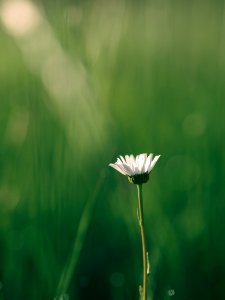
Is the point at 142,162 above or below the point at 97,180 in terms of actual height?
below

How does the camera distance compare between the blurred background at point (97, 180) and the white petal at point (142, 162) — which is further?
the blurred background at point (97, 180)

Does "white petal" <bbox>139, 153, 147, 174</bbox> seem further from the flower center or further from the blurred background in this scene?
the blurred background

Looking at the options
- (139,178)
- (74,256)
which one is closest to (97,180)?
(74,256)

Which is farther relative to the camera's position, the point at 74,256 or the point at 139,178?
the point at 74,256

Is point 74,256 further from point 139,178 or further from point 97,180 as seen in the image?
point 97,180

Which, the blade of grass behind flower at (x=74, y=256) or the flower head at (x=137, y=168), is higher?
the flower head at (x=137, y=168)

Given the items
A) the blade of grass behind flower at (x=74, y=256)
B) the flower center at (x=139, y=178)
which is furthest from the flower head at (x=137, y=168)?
the blade of grass behind flower at (x=74, y=256)

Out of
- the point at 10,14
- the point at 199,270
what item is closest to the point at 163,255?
the point at 199,270

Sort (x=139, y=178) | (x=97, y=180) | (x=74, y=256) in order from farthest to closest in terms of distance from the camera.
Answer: (x=97, y=180), (x=74, y=256), (x=139, y=178)

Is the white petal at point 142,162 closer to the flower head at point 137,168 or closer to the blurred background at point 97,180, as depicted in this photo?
the flower head at point 137,168

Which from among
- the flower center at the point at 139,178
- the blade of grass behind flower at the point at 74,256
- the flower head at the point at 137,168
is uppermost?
the flower head at the point at 137,168
